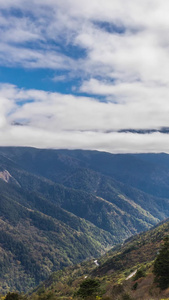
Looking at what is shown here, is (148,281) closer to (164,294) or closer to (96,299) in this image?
(164,294)

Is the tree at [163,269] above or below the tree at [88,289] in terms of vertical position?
above

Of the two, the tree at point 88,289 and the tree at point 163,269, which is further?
the tree at point 88,289

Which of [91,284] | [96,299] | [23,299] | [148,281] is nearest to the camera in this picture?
[96,299]

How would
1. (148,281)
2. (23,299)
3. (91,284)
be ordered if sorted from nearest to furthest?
(23,299), (91,284), (148,281)

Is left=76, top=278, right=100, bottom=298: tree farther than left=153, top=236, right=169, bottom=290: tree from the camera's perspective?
Yes

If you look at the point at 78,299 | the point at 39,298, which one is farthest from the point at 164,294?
the point at 39,298

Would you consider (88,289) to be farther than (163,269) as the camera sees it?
Yes

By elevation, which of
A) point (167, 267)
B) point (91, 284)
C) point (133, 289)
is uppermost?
point (167, 267)

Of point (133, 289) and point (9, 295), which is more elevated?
point (9, 295)

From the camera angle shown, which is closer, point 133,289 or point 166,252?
point 166,252

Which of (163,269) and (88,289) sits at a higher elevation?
(163,269)

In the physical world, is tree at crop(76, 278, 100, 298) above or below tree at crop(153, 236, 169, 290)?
below

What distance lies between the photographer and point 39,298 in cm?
9606

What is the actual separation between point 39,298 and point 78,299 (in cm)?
1413
